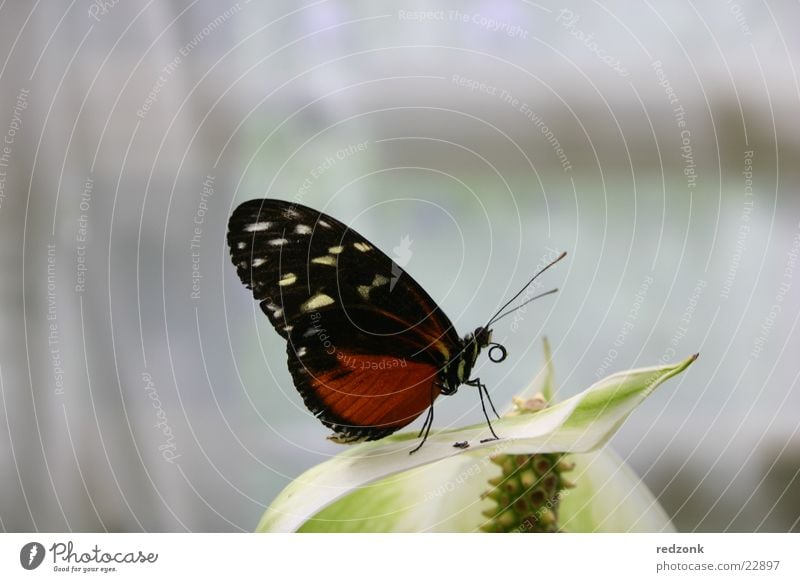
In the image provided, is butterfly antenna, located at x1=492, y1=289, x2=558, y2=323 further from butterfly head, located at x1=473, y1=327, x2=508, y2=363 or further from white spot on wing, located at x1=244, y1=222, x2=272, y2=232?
white spot on wing, located at x1=244, y1=222, x2=272, y2=232

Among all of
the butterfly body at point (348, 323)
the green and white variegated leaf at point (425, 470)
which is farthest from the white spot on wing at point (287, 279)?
the green and white variegated leaf at point (425, 470)

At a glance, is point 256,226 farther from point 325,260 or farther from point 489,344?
point 489,344

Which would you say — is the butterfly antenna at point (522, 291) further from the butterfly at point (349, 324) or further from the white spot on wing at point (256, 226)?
the white spot on wing at point (256, 226)

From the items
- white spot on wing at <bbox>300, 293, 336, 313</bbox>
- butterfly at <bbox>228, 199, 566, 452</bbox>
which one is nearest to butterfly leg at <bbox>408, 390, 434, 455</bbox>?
butterfly at <bbox>228, 199, 566, 452</bbox>

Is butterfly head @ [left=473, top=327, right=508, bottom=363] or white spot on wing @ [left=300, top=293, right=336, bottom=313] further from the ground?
white spot on wing @ [left=300, top=293, right=336, bottom=313]

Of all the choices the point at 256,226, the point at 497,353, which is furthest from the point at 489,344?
the point at 256,226
